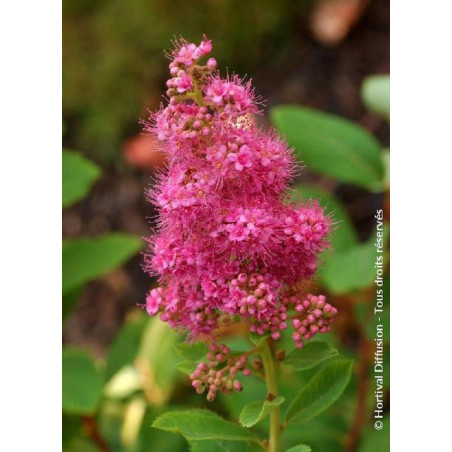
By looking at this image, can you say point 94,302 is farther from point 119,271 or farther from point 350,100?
point 350,100

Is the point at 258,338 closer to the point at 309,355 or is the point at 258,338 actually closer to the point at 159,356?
the point at 309,355

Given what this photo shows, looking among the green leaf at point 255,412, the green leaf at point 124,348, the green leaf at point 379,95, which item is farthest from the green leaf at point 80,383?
the green leaf at point 379,95

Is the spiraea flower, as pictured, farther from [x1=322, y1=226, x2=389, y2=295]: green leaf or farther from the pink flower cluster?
[x1=322, y1=226, x2=389, y2=295]: green leaf

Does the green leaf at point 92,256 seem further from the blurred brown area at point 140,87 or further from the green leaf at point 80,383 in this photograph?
the blurred brown area at point 140,87

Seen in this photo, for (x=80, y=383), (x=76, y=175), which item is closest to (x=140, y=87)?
(x=76, y=175)

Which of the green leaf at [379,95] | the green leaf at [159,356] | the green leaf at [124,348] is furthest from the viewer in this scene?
the green leaf at [159,356]

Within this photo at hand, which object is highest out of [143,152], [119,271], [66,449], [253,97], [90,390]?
[143,152]
